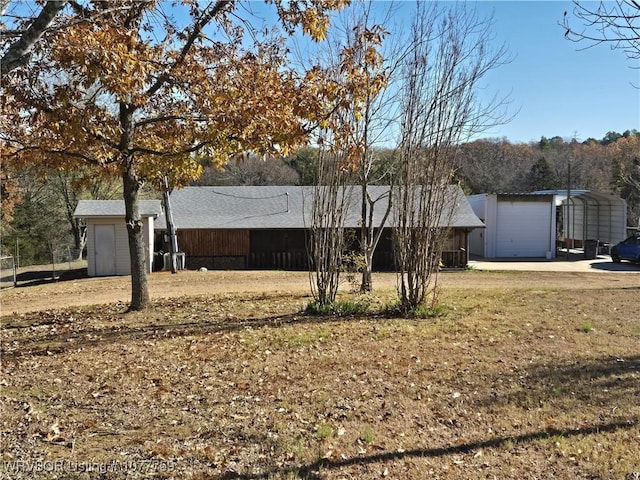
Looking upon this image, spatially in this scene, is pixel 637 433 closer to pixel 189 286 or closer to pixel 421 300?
pixel 421 300

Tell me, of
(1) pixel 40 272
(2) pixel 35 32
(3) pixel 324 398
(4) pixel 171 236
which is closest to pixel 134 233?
(3) pixel 324 398

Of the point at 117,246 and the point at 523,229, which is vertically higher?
the point at 523,229

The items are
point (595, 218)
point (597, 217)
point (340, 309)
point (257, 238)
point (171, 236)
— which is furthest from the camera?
point (595, 218)

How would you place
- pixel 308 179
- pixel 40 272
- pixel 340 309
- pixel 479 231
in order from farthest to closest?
pixel 308 179 → pixel 479 231 → pixel 40 272 → pixel 340 309

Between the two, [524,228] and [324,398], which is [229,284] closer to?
[324,398]

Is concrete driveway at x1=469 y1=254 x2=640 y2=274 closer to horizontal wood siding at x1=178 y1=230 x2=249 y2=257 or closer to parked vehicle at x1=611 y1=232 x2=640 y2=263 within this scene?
parked vehicle at x1=611 y1=232 x2=640 y2=263

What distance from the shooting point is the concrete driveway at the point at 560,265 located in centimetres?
2370

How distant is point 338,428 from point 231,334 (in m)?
3.93

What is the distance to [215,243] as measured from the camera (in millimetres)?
25781

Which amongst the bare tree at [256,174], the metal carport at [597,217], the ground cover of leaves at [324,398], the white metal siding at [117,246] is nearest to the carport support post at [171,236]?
the white metal siding at [117,246]

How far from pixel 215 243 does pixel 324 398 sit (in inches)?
845

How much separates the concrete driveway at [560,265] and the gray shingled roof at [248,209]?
243 centimetres

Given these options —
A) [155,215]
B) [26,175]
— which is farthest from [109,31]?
[26,175]

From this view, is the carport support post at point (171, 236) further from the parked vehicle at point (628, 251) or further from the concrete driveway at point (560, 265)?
the parked vehicle at point (628, 251)
